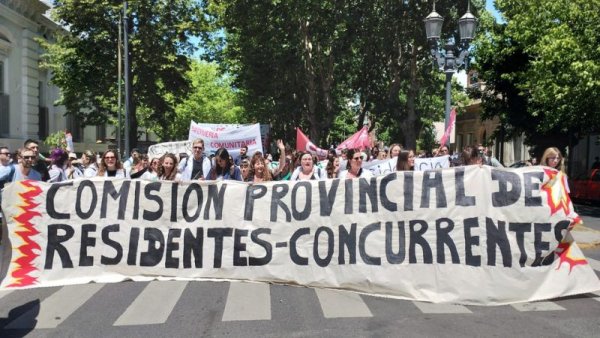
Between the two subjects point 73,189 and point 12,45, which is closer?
point 73,189

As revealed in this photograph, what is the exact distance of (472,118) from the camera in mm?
51062

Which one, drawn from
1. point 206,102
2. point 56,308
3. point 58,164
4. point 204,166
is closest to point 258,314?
point 56,308

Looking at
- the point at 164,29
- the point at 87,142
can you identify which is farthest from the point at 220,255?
the point at 87,142

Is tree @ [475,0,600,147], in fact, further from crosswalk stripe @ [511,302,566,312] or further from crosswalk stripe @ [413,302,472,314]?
crosswalk stripe @ [413,302,472,314]

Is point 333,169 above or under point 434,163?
under

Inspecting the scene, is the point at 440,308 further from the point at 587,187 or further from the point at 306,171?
the point at 587,187

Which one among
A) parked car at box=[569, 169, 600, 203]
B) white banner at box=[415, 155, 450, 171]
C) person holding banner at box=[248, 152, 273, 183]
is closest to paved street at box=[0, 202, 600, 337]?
person holding banner at box=[248, 152, 273, 183]

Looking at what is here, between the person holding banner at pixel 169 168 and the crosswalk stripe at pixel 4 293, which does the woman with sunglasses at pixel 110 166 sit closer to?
the person holding banner at pixel 169 168

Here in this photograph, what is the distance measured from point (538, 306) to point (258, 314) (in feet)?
8.92

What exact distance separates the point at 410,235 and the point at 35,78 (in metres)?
27.3

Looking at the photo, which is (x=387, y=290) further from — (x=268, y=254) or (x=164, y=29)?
(x=164, y=29)

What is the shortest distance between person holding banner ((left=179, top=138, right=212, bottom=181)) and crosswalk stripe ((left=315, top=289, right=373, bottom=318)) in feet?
→ 9.60

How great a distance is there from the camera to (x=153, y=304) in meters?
5.77

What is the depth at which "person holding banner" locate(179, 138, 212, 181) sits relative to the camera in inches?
328
